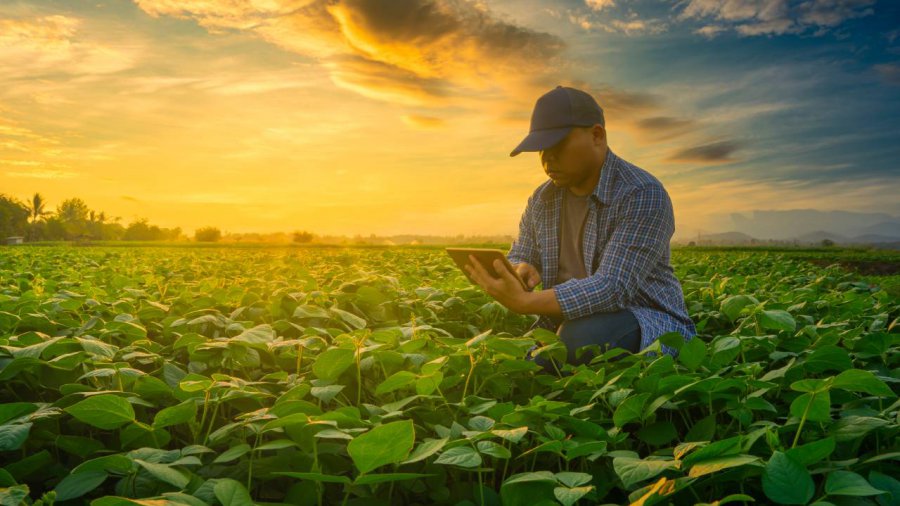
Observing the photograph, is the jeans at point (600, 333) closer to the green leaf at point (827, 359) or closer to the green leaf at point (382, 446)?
the green leaf at point (827, 359)

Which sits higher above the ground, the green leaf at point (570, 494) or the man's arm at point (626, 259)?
the man's arm at point (626, 259)

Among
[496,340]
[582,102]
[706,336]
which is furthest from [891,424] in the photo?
[706,336]

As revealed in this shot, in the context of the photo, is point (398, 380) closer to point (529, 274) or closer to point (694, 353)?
point (694, 353)

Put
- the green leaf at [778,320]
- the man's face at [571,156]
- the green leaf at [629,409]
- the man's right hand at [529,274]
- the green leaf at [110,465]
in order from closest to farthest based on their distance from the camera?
the green leaf at [110,465] < the green leaf at [629,409] < the green leaf at [778,320] < the man's face at [571,156] < the man's right hand at [529,274]

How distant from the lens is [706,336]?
4.06 meters

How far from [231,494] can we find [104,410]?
1.69ft

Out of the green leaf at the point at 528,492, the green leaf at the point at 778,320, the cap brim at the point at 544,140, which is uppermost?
the cap brim at the point at 544,140

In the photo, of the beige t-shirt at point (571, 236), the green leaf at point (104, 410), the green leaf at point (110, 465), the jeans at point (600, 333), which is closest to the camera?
the green leaf at point (110, 465)

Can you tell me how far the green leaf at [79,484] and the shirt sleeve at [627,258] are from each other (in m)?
2.30

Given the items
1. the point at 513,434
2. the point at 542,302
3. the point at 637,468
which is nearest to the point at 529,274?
the point at 542,302

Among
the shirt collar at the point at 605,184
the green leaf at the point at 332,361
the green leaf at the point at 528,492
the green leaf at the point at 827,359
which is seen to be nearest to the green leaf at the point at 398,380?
the green leaf at the point at 332,361

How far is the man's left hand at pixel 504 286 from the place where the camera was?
319 cm

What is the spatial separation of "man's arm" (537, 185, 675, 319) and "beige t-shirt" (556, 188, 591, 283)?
0.42 m

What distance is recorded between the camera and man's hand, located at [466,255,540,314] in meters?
3.19
